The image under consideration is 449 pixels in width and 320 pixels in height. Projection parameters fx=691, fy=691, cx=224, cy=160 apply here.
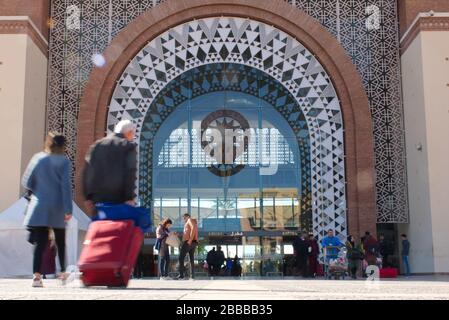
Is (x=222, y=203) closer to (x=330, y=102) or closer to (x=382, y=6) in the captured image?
(x=330, y=102)

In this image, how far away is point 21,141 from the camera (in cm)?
1667

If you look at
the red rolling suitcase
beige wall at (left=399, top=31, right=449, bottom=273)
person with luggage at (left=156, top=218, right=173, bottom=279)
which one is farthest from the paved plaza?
beige wall at (left=399, top=31, right=449, bottom=273)

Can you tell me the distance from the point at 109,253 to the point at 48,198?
91 centimetres

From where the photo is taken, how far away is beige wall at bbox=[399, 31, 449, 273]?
16.2 metres

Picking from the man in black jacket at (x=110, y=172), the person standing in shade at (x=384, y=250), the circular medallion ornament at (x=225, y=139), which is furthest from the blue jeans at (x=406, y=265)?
the man in black jacket at (x=110, y=172)

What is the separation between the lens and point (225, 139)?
18438mm

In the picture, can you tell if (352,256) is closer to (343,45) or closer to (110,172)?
(343,45)

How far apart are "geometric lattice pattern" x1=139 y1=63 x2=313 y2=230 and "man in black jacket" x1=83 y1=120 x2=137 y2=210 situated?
1247 centimetres

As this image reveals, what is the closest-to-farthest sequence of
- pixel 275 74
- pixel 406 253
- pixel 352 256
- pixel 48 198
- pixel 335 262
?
pixel 48 198 < pixel 335 262 < pixel 352 256 < pixel 406 253 < pixel 275 74

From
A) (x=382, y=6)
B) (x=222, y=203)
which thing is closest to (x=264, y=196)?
(x=222, y=203)

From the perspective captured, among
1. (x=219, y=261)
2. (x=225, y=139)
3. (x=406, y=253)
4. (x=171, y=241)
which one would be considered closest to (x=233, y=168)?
(x=225, y=139)

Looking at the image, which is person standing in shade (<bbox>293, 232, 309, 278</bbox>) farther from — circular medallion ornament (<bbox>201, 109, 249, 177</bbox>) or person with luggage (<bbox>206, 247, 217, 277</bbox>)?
circular medallion ornament (<bbox>201, 109, 249, 177</bbox>)
